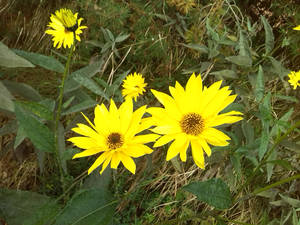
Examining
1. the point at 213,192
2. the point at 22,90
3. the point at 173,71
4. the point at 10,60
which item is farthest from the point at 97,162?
the point at 173,71

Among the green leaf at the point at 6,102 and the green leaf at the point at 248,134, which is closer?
the green leaf at the point at 6,102

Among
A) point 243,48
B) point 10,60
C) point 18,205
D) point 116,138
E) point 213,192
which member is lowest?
point 18,205

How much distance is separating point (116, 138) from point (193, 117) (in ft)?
A: 0.69

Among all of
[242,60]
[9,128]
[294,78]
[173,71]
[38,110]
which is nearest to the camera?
[38,110]

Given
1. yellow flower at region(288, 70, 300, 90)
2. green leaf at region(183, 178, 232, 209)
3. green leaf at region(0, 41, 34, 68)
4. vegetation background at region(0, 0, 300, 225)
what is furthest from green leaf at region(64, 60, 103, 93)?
yellow flower at region(288, 70, 300, 90)

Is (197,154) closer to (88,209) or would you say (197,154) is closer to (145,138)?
(145,138)

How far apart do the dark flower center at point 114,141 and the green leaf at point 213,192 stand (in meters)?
0.21

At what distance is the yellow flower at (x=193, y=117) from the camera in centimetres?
74

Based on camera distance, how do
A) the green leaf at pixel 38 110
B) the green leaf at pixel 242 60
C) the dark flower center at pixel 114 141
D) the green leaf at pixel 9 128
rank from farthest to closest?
the green leaf at pixel 242 60, the green leaf at pixel 9 128, the dark flower center at pixel 114 141, the green leaf at pixel 38 110

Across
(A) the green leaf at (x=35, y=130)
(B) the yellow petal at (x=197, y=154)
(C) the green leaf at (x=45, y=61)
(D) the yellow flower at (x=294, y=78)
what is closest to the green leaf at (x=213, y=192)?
(B) the yellow petal at (x=197, y=154)

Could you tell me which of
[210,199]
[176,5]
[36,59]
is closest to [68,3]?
[176,5]

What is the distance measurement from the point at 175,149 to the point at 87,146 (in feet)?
0.72

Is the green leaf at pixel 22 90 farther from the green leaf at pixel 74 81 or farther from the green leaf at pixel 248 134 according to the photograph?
the green leaf at pixel 248 134

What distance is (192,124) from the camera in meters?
0.81
